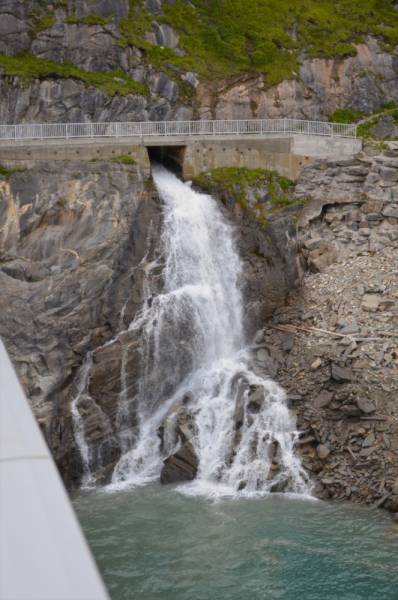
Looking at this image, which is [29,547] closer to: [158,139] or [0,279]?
[0,279]

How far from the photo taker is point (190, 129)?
31.0m

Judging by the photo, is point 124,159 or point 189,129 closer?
point 124,159

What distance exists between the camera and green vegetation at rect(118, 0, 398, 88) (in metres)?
36.5

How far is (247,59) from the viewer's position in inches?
1475

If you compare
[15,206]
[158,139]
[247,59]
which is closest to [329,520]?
[15,206]

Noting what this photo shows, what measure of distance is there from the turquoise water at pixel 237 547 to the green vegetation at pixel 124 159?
51.8 feet

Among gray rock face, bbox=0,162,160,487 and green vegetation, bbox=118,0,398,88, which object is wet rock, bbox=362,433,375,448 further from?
green vegetation, bbox=118,0,398,88

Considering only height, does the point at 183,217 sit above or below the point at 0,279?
above

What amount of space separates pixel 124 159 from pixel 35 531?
83.4 ft

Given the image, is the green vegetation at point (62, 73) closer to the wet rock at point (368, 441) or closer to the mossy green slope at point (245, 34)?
the mossy green slope at point (245, 34)

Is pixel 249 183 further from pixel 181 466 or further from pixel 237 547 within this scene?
pixel 237 547

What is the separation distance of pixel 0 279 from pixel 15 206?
4.37 metres

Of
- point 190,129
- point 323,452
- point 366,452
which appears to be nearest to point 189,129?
point 190,129

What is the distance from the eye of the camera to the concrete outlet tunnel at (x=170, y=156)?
95.5 feet
